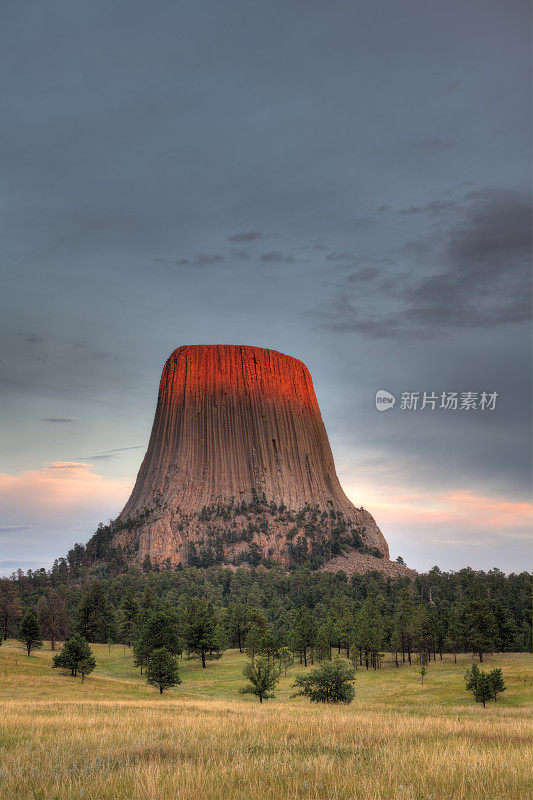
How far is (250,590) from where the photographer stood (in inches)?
6280

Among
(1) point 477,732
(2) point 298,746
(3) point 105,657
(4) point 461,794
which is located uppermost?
(4) point 461,794

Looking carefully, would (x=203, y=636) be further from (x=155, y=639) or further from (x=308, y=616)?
(x=308, y=616)

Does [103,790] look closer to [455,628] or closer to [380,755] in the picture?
[380,755]

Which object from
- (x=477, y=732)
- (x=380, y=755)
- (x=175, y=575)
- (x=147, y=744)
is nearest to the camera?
(x=380, y=755)

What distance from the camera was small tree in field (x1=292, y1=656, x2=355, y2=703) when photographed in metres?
46.5

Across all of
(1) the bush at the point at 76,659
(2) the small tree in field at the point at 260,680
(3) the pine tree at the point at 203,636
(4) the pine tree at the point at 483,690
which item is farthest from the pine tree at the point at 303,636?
(4) the pine tree at the point at 483,690

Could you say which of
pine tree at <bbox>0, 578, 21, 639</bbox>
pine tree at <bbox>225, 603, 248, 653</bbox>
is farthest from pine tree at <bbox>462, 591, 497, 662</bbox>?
pine tree at <bbox>0, 578, 21, 639</bbox>

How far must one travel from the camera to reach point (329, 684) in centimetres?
4712

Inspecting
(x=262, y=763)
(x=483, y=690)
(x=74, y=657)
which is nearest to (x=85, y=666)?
(x=74, y=657)

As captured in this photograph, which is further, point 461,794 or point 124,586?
point 124,586

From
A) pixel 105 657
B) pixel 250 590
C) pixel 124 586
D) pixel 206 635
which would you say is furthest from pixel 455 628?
pixel 124 586

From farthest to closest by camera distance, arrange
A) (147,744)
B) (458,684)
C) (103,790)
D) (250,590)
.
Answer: (250,590) < (458,684) < (147,744) < (103,790)

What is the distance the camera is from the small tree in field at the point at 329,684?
46500 mm

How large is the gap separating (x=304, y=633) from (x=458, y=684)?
90.5 ft
